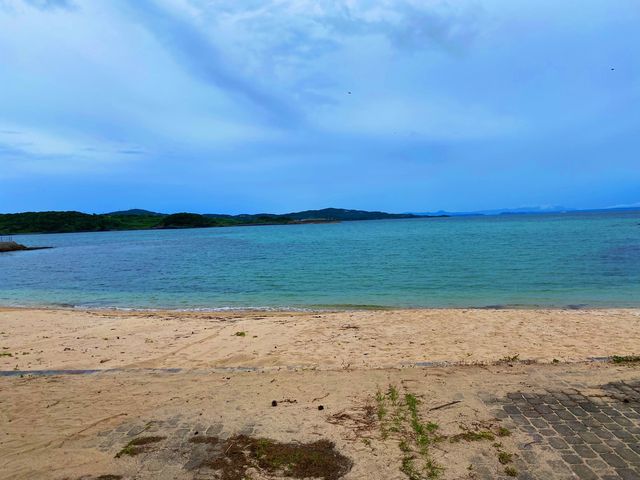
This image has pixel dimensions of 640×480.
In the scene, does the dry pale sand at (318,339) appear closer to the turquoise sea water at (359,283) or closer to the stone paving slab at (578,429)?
the stone paving slab at (578,429)

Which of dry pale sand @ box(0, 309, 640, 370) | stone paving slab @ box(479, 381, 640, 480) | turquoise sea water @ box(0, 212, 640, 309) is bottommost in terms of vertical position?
turquoise sea water @ box(0, 212, 640, 309)

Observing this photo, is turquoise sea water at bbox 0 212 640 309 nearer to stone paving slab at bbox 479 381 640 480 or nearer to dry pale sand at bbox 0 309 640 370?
dry pale sand at bbox 0 309 640 370

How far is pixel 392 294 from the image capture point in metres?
20.6

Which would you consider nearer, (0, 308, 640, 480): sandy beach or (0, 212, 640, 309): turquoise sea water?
(0, 308, 640, 480): sandy beach

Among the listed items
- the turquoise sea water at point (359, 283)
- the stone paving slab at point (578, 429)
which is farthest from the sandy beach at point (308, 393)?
the turquoise sea water at point (359, 283)

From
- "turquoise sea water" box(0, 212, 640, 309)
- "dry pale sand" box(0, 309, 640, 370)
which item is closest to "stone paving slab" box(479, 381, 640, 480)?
"dry pale sand" box(0, 309, 640, 370)

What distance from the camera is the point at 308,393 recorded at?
273 inches

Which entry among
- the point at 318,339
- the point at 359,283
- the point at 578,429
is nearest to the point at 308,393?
the point at 578,429

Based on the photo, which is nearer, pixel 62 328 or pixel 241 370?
pixel 241 370

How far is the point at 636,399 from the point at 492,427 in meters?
2.46

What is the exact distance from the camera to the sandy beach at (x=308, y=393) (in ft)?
16.2

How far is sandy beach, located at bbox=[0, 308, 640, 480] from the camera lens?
4930 mm

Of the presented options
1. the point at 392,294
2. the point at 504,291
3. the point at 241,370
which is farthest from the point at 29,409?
the point at 504,291

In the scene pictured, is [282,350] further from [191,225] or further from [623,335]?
[191,225]
